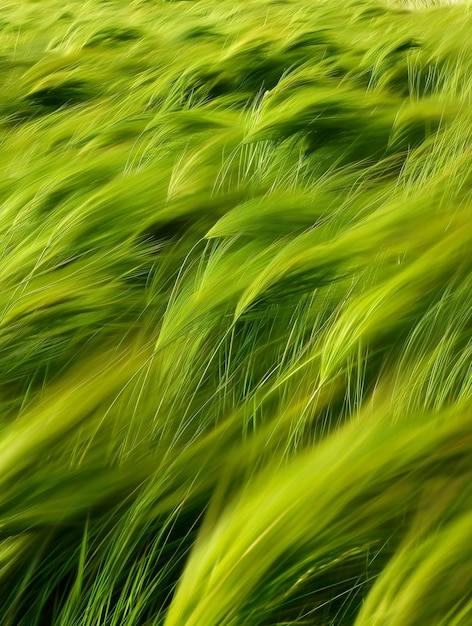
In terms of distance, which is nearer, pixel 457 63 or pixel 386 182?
pixel 386 182

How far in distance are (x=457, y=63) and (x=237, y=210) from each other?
64 cm

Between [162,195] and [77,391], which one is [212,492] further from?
[162,195]

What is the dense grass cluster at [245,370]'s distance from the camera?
50 centimetres

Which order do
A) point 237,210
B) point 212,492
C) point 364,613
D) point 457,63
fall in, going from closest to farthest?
1. point 364,613
2. point 212,492
3. point 237,210
4. point 457,63

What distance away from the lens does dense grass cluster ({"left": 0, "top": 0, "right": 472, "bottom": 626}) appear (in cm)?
50

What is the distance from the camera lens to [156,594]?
0.53 meters

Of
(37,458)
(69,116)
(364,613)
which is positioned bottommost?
(364,613)

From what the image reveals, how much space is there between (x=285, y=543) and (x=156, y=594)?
0.36 ft

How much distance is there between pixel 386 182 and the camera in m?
0.90

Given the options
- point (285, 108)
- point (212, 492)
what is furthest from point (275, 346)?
point (285, 108)

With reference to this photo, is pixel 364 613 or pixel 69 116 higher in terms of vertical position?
pixel 69 116

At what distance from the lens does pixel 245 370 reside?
661mm

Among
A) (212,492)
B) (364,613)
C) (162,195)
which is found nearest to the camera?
(364,613)

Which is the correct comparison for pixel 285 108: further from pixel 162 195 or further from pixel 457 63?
pixel 457 63
